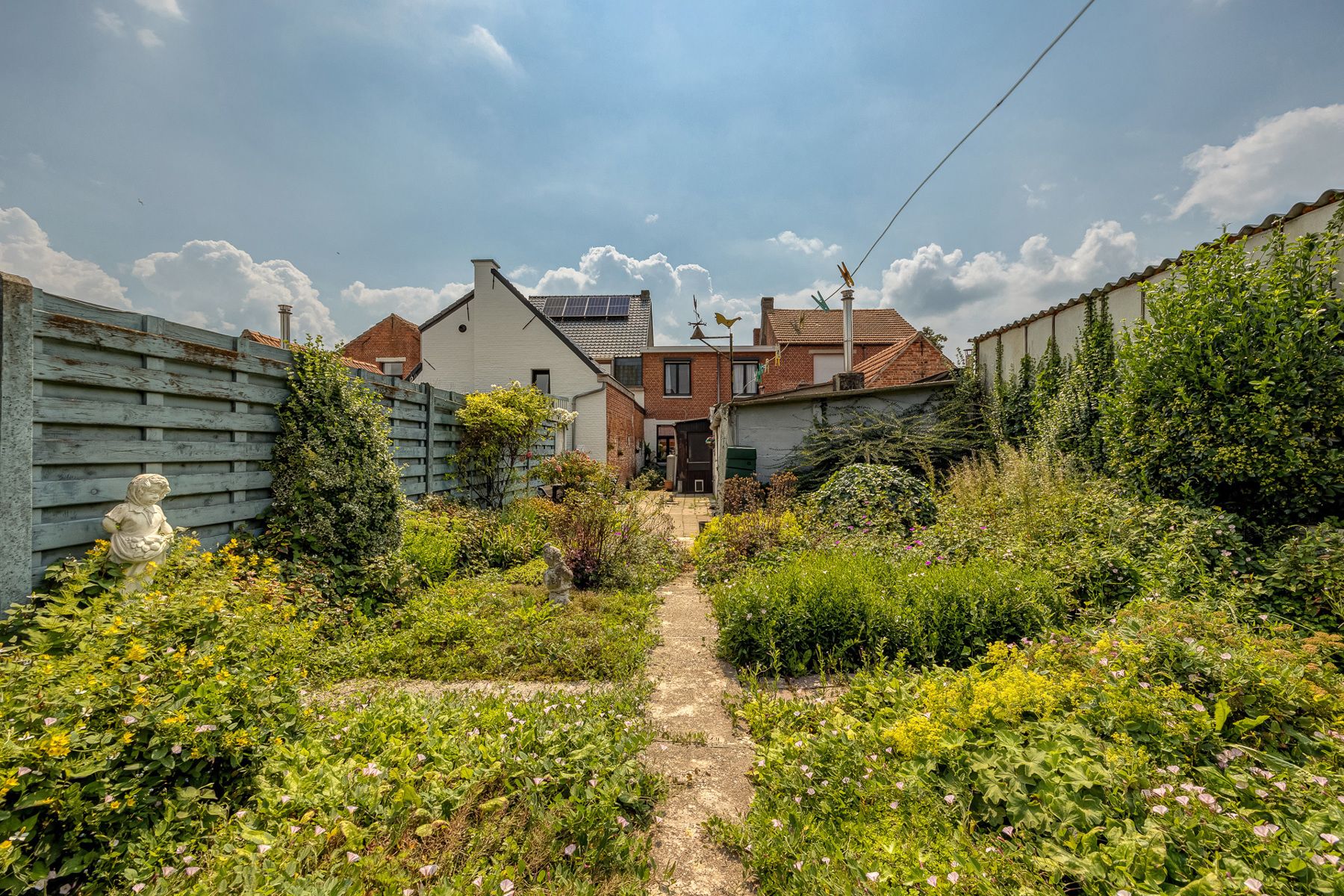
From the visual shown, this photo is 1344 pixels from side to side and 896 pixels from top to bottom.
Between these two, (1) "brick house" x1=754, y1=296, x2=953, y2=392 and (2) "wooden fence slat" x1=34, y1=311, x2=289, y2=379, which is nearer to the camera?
(2) "wooden fence slat" x1=34, y1=311, x2=289, y2=379

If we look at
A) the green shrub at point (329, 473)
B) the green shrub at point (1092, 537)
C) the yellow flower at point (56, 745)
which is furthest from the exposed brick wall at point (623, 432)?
the yellow flower at point (56, 745)

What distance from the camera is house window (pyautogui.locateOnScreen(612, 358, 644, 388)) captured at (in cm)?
2530

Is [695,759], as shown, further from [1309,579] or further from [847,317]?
[847,317]

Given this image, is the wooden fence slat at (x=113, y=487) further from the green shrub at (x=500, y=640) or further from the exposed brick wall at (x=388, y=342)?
the exposed brick wall at (x=388, y=342)

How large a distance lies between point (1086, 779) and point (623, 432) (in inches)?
694

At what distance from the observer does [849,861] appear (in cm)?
211

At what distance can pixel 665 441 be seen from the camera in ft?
83.1

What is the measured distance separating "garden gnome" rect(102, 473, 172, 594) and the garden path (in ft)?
10.5

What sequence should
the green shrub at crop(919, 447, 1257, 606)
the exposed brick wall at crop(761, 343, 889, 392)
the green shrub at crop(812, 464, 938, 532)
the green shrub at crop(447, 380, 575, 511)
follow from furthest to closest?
1. the exposed brick wall at crop(761, 343, 889, 392)
2. the green shrub at crop(447, 380, 575, 511)
3. the green shrub at crop(812, 464, 938, 532)
4. the green shrub at crop(919, 447, 1257, 606)

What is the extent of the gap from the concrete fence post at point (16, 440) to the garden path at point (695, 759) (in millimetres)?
3658

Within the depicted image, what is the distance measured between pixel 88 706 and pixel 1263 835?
164 inches

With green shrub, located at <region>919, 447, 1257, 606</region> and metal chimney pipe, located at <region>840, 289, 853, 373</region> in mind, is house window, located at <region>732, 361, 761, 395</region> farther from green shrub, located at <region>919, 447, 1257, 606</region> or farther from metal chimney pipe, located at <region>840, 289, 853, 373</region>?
green shrub, located at <region>919, 447, 1257, 606</region>

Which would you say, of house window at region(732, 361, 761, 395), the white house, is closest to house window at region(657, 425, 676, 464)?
house window at region(732, 361, 761, 395)

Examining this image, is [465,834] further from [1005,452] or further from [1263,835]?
[1005,452]
